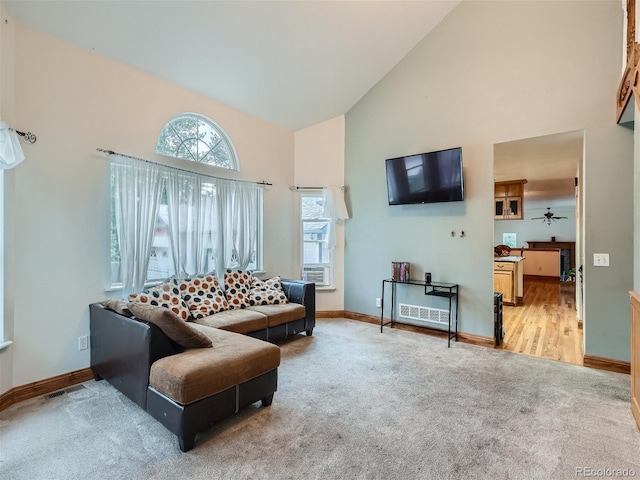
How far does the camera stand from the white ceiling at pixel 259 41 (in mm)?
2742

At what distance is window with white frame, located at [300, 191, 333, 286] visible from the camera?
5.14 meters

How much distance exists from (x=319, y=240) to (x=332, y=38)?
9.08 ft

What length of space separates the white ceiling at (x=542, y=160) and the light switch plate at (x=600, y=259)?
4.20 ft

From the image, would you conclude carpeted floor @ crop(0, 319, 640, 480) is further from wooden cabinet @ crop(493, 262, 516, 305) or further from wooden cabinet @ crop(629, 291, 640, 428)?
wooden cabinet @ crop(493, 262, 516, 305)

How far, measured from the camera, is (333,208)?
4.95m

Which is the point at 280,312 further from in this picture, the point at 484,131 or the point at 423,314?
the point at 484,131

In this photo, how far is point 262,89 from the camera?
4.12 meters

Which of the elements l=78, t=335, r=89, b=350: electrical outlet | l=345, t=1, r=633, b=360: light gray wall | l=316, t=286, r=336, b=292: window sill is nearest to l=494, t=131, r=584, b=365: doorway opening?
l=345, t=1, r=633, b=360: light gray wall

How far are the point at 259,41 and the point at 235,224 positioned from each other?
83.7 inches

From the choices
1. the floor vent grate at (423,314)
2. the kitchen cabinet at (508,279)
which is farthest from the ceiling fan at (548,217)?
the floor vent grate at (423,314)

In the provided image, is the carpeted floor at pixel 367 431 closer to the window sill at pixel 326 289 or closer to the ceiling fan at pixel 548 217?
the window sill at pixel 326 289

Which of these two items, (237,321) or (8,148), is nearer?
(8,148)

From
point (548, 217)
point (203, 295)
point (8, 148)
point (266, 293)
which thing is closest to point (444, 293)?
point (266, 293)

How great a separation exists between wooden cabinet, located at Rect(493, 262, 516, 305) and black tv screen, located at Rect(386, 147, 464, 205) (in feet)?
9.29
